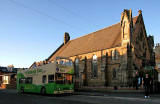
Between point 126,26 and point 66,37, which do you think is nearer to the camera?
point 126,26

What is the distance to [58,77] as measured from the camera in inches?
770

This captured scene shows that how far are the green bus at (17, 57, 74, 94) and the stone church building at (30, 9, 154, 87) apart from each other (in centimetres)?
1379

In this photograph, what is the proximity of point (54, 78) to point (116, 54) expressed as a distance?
18.8 metres

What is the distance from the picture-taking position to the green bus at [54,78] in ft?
63.5

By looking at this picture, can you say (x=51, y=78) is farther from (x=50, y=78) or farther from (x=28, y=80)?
(x=28, y=80)

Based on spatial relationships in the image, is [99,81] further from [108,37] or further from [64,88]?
[64,88]

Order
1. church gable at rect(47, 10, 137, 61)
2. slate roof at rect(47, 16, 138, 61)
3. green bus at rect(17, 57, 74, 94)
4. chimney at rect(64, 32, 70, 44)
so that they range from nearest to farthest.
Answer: green bus at rect(17, 57, 74, 94) < church gable at rect(47, 10, 137, 61) < slate roof at rect(47, 16, 138, 61) < chimney at rect(64, 32, 70, 44)

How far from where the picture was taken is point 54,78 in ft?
63.4

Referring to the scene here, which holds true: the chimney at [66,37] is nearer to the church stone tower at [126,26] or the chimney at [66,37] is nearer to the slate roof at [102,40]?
the slate roof at [102,40]

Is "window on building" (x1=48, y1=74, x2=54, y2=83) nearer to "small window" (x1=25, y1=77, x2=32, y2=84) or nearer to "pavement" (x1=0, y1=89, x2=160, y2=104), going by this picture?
"pavement" (x1=0, y1=89, x2=160, y2=104)

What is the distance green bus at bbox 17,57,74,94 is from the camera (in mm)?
19344

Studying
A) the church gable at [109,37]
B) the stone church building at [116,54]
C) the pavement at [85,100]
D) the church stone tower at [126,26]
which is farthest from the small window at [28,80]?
the church stone tower at [126,26]

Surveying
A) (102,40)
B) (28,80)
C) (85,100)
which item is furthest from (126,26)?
(85,100)

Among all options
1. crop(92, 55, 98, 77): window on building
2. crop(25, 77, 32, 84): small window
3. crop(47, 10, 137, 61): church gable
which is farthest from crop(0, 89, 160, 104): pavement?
crop(92, 55, 98, 77): window on building
